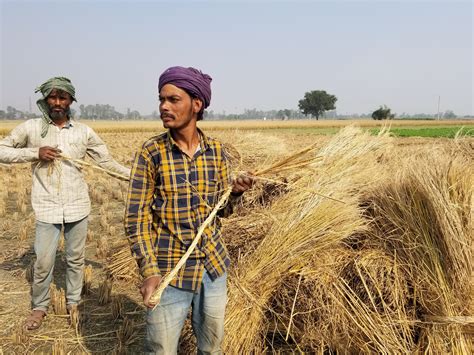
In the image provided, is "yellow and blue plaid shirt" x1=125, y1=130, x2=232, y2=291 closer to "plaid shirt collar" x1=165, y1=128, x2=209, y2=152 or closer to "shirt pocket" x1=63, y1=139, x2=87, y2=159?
"plaid shirt collar" x1=165, y1=128, x2=209, y2=152

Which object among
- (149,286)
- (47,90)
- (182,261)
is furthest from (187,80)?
(47,90)

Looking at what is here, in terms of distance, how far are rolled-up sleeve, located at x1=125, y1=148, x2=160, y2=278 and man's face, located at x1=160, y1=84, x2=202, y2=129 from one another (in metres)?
0.16

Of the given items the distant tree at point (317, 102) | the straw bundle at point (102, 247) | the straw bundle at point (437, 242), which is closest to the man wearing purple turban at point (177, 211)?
the straw bundle at point (437, 242)

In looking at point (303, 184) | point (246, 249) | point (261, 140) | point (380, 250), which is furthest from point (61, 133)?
point (261, 140)

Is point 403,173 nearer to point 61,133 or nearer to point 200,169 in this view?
point 200,169

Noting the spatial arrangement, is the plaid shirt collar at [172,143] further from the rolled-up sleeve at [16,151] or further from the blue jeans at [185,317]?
the rolled-up sleeve at [16,151]

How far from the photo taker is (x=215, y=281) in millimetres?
1735

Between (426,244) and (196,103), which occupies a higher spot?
(196,103)

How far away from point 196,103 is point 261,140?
479 cm

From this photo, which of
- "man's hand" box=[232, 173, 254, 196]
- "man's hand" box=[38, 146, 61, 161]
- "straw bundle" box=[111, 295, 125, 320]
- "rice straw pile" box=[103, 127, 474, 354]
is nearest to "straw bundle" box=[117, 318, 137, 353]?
"straw bundle" box=[111, 295, 125, 320]

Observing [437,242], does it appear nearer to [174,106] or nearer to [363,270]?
[363,270]

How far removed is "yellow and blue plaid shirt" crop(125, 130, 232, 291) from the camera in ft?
5.35

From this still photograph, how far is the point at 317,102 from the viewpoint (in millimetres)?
84000

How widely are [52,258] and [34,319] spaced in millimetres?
445
